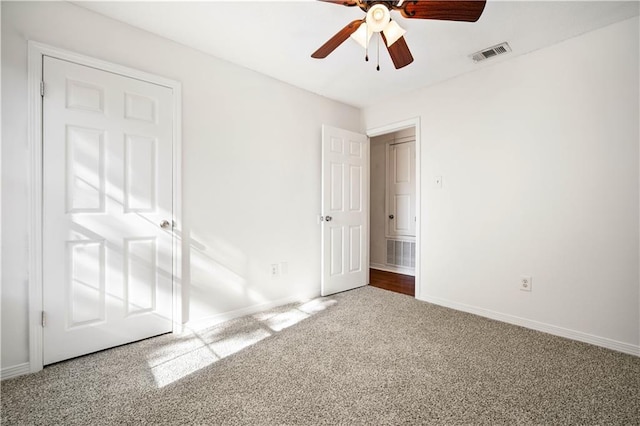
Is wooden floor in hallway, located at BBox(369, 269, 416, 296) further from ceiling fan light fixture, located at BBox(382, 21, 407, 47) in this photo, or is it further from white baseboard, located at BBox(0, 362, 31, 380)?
white baseboard, located at BBox(0, 362, 31, 380)

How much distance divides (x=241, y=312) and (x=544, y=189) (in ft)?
9.59

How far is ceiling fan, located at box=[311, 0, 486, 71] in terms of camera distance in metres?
1.53

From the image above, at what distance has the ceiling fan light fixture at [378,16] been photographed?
66.1 inches

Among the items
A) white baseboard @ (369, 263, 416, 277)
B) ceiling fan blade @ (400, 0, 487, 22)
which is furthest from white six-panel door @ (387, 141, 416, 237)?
ceiling fan blade @ (400, 0, 487, 22)

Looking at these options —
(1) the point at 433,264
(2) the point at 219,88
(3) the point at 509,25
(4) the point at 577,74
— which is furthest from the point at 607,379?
(2) the point at 219,88

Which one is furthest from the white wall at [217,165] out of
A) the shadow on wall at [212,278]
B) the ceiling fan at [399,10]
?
the ceiling fan at [399,10]

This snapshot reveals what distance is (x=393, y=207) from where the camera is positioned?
4996mm

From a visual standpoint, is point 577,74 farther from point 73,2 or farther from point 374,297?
point 73,2

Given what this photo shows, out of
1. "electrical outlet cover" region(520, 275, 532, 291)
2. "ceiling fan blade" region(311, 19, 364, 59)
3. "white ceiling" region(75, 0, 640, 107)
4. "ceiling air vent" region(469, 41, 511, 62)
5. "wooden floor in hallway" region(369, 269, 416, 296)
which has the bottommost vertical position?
"wooden floor in hallway" region(369, 269, 416, 296)

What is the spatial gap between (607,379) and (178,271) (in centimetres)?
304

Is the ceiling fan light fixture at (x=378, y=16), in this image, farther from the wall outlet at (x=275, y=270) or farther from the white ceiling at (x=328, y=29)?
the wall outlet at (x=275, y=270)

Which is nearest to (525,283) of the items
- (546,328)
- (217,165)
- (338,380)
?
(546,328)

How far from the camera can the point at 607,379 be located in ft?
5.90

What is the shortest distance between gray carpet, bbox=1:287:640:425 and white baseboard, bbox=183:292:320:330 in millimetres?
93
